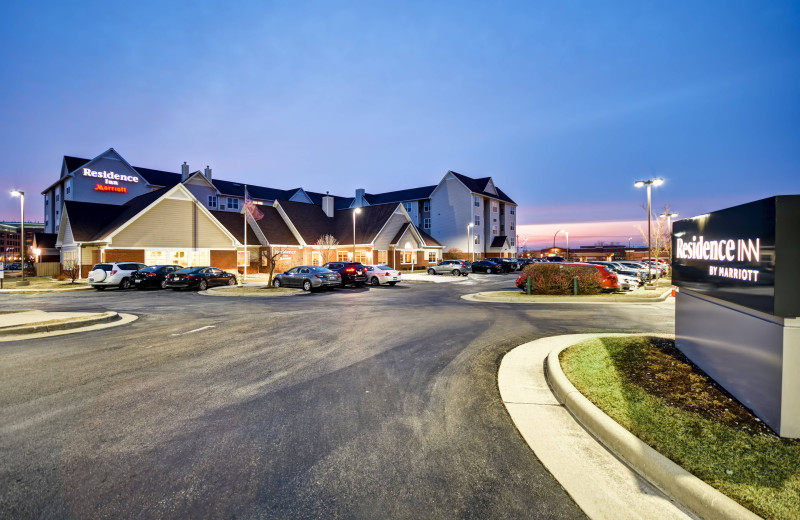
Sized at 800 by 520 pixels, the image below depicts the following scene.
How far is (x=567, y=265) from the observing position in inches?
793

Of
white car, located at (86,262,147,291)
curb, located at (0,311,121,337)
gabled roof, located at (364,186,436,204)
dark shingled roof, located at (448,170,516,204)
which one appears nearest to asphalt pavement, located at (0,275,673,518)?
curb, located at (0,311,121,337)

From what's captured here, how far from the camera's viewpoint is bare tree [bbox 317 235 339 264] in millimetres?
40706

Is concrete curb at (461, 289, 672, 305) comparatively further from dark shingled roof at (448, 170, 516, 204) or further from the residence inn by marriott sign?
dark shingled roof at (448, 170, 516, 204)

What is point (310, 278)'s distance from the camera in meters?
23.9

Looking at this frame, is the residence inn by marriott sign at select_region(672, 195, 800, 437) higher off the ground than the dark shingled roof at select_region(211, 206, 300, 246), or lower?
lower

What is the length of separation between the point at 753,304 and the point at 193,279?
26924 millimetres

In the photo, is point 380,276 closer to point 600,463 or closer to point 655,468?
point 600,463

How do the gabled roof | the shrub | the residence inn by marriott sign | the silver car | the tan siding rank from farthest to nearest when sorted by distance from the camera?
the gabled roof, the silver car, the tan siding, the shrub, the residence inn by marriott sign

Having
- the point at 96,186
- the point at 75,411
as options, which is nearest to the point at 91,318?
the point at 75,411

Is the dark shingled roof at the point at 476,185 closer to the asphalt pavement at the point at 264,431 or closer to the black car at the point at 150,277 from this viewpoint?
the black car at the point at 150,277

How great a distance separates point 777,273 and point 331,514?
4.95m

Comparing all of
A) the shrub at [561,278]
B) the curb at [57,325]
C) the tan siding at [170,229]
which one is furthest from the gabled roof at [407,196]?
the curb at [57,325]

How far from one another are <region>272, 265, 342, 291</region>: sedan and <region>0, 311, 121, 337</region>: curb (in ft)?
39.3

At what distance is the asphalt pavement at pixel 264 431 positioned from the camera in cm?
315
